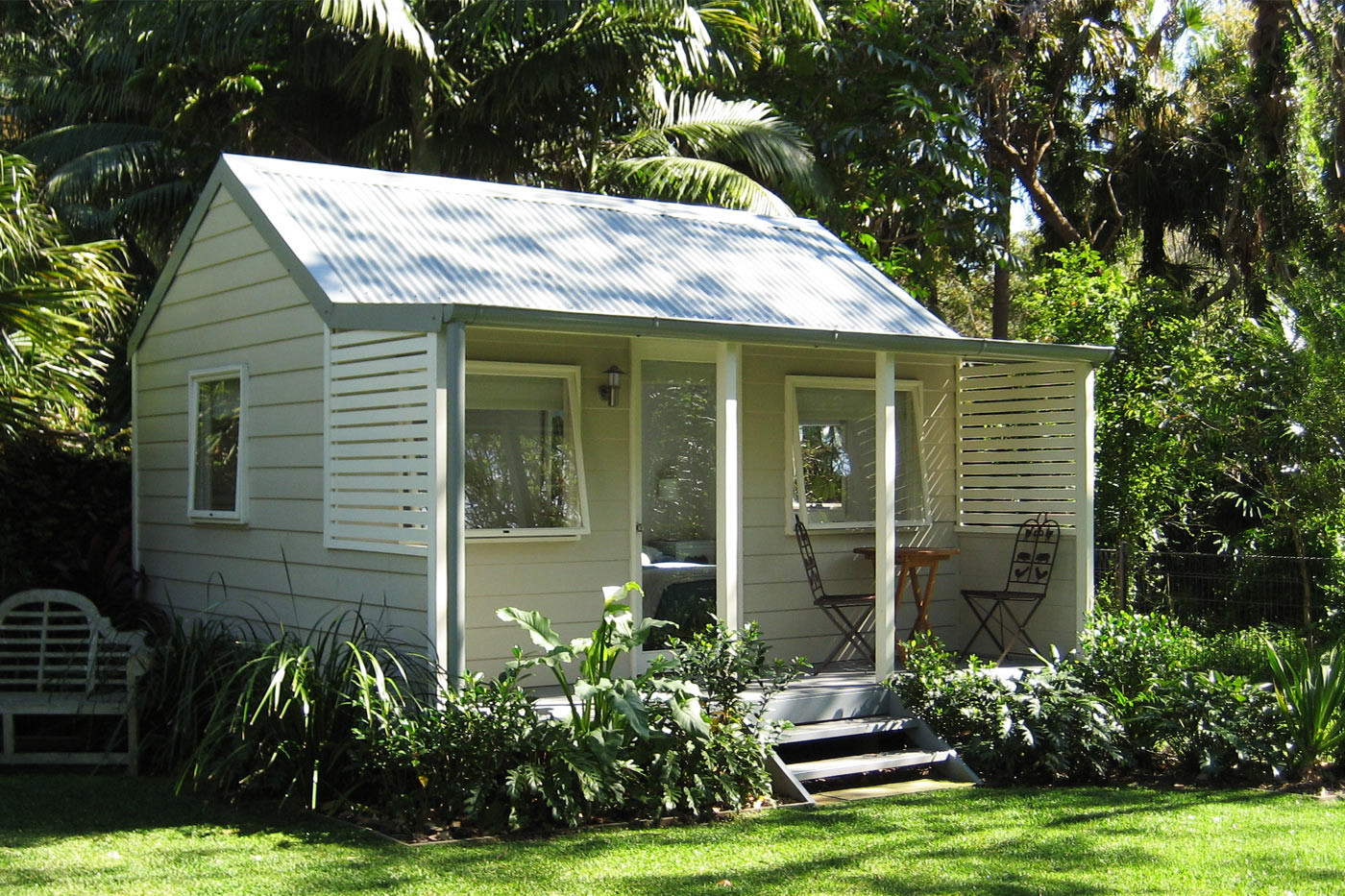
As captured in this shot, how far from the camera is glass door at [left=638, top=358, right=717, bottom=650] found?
906 centimetres

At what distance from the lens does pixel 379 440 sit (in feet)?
24.3

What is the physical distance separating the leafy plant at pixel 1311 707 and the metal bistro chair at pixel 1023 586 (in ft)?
6.22

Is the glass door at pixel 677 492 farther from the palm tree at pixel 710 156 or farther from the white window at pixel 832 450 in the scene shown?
the palm tree at pixel 710 156

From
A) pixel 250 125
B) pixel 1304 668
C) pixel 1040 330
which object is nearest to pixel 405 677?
pixel 1304 668

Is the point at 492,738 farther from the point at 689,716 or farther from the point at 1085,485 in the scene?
the point at 1085,485

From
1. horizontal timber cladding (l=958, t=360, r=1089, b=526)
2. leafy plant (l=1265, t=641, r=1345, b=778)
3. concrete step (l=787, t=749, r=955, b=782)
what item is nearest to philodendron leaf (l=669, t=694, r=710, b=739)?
concrete step (l=787, t=749, r=955, b=782)

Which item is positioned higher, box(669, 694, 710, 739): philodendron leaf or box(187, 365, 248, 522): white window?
box(187, 365, 248, 522): white window

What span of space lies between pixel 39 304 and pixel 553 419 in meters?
3.29

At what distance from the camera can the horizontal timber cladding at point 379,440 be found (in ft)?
23.2

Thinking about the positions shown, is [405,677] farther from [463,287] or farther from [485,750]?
[463,287]

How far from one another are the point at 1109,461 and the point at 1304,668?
4.56 metres

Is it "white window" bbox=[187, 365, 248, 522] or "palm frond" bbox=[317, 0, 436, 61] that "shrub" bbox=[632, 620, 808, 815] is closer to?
"white window" bbox=[187, 365, 248, 522]

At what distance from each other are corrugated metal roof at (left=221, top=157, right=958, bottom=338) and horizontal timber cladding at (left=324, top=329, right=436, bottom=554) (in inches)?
13.0

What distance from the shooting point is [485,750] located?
21.8ft
